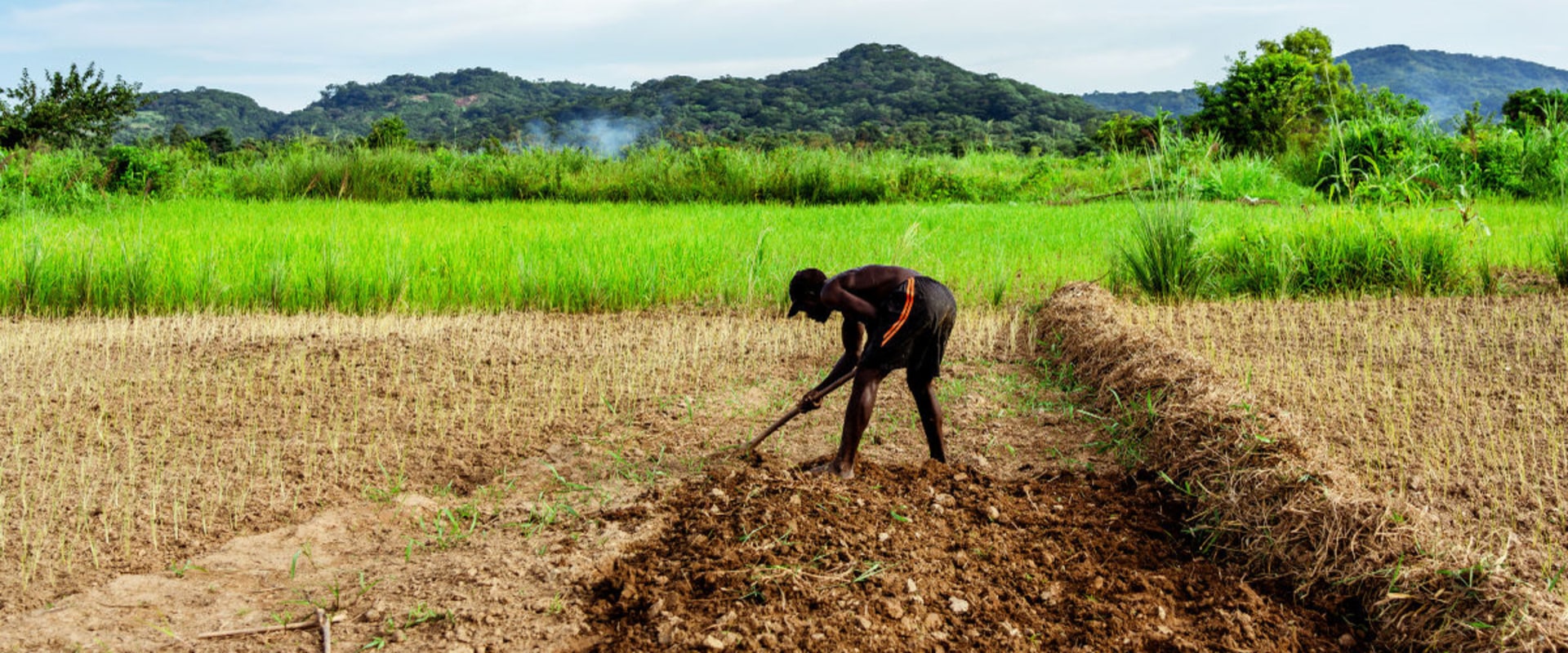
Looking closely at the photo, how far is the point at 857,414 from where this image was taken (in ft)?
12.0

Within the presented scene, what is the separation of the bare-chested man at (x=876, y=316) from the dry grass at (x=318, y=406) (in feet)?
3.34

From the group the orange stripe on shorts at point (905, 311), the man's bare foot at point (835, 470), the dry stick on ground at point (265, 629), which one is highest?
the orange stripe on shorts at point (905, 311)

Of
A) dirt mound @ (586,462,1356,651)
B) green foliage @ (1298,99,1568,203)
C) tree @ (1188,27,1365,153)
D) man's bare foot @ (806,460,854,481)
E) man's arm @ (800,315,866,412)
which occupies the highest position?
tree @ (1188,27,1365,153)

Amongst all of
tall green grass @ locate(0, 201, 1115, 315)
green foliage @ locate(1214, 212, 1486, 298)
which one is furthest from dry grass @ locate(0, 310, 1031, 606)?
green foliage @ locate(1214, 212, 1486, 298)

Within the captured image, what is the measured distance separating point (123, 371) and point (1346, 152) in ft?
41.1

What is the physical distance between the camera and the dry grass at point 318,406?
3.93 meters

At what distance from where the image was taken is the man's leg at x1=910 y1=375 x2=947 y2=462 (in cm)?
384

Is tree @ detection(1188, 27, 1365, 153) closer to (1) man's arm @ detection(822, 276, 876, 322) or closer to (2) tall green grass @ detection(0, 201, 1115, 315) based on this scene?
(2) tall green grass @ detection(0, 201, 1115, 315)

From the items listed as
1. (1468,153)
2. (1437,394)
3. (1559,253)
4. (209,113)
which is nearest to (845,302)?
(1437,394)

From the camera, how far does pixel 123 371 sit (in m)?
5.71

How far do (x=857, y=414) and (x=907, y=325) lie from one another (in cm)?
34

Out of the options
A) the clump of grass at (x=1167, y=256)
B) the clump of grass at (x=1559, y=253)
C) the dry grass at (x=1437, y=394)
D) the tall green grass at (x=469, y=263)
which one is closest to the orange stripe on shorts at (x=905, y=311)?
the dry grass at (x=1437, y=394)

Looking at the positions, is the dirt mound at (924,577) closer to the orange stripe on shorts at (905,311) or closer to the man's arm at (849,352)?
the man's arm at (849,352)

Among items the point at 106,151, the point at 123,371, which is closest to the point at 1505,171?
the point at 123,371
